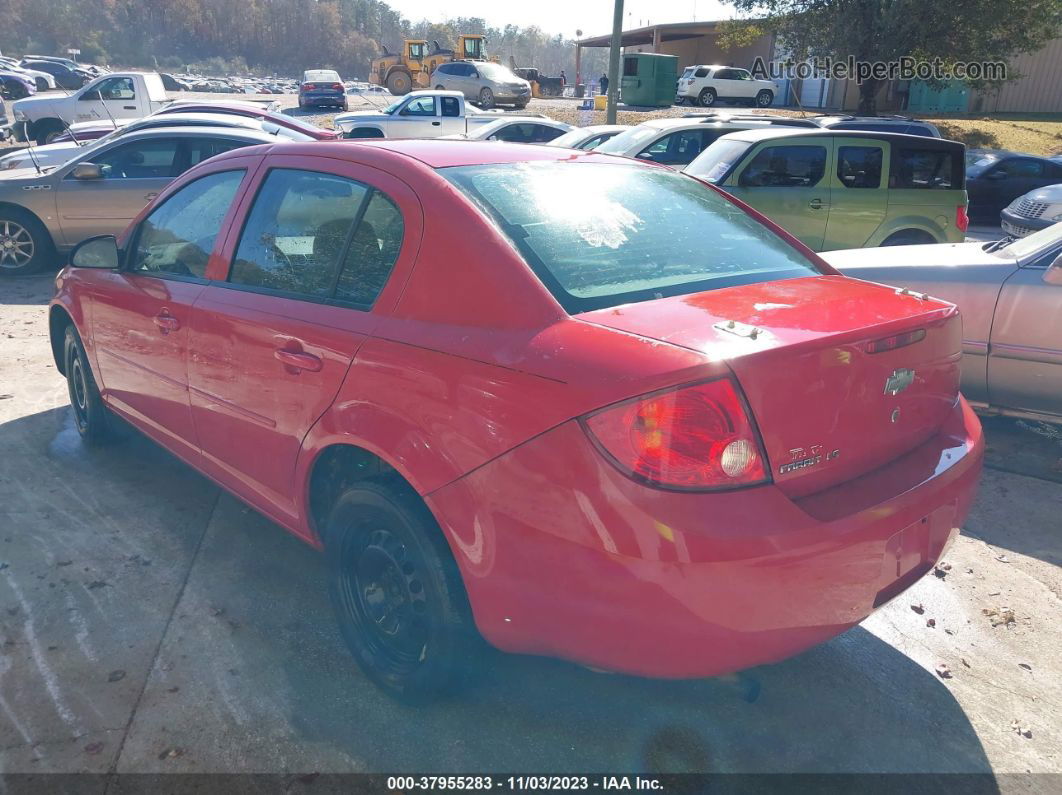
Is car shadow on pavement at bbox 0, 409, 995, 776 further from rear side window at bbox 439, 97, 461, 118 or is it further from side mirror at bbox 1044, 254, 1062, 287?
rear side window at bbox 439, 97, 461, 118

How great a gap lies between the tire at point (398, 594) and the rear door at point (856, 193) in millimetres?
7074

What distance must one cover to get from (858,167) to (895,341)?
22.7 feet

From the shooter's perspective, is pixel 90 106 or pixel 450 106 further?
pixel 450 106

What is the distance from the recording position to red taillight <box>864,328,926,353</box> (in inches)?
90.5

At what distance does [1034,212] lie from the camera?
11250 millimetres

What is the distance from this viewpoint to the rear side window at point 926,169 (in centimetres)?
854

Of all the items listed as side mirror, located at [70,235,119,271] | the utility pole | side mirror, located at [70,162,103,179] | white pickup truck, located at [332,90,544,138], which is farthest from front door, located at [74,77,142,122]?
side mirror, located at [70,235,119,271]

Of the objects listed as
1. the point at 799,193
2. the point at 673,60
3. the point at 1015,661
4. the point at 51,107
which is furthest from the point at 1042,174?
the point at 673,60

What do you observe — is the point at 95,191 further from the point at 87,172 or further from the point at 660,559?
the point at 660,559

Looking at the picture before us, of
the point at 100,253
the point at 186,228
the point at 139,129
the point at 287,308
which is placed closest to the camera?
the point at 287,308

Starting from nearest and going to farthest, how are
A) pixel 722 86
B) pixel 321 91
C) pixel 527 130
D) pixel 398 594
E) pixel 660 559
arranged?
pixel 660 559
pixel 398 594
pixel 527 130
pixel 321 91
pixel 722 86

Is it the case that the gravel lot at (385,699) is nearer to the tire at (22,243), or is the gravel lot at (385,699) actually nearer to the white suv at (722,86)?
the tire at (22,243)

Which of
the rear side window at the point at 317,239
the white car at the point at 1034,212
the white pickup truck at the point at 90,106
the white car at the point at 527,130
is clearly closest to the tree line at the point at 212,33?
the white pickup truck at the point at 90,106

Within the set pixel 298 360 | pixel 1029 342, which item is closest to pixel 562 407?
pixel 298 360
